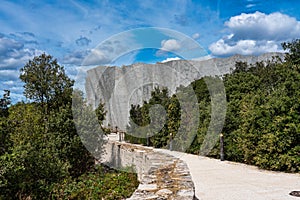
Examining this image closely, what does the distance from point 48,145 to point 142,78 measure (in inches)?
775

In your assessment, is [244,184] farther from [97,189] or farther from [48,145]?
[48,145]

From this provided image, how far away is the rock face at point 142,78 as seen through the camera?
24672 millimetres

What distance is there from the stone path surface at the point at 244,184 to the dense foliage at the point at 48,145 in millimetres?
2218

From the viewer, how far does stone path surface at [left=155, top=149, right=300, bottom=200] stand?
455cm

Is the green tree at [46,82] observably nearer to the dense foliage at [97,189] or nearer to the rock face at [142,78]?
the dense foliage at [97,189]

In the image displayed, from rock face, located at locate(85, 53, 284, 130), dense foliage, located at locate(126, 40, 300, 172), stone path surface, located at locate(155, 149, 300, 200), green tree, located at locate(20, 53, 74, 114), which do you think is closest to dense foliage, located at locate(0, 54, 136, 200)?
green tree, located at locate(20, 53, 74, 114)

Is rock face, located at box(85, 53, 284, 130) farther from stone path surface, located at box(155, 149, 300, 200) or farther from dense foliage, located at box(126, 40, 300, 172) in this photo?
stone path surface, located at box(155, 149, 300, 200)

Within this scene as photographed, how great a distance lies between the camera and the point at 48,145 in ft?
32.0

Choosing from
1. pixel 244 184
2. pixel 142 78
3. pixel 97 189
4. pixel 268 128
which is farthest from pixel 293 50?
pixel 142 78

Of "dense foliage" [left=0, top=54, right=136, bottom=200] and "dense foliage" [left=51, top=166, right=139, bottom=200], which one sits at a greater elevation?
"dense foliage" [left=0, top=54, right=136, bottom=200]

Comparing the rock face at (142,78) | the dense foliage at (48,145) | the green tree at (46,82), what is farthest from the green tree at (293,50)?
the green tree at (46,82)

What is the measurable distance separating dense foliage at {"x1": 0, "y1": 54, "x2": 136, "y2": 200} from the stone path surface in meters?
2.22

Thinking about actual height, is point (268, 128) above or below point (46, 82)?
below

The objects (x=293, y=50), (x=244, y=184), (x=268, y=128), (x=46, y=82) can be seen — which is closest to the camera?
(x=244, y=184)
